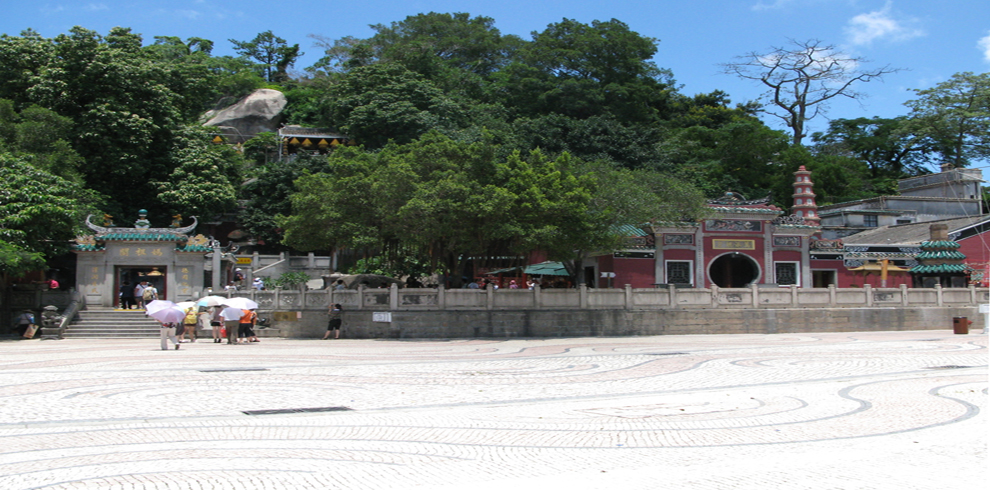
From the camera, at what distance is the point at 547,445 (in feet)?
27.6

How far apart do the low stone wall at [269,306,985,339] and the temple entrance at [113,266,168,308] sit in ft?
Result: 21.7

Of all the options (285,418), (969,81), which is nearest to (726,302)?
(285,418)

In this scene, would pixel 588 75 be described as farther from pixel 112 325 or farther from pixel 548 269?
pixel 112 325

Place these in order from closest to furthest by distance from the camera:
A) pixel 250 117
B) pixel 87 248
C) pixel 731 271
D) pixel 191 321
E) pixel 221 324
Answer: pixel 191 321 → pixel 221 324 → pixel 87 248 → pixel 731 271 → pixel 250 117

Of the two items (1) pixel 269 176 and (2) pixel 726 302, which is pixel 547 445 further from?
(1) pixel 269 176

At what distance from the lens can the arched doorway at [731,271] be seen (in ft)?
128

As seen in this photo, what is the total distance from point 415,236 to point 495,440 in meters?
17.7

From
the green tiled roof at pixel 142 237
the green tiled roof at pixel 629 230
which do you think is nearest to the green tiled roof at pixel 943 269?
the green tiled roof at pixel 629 230

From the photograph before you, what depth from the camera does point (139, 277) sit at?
115ft

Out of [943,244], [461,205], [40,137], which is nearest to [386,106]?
[40,137]

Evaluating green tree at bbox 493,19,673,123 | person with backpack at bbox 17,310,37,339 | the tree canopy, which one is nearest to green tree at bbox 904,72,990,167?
the tree canopy

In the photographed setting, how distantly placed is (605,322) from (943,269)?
1919 cm

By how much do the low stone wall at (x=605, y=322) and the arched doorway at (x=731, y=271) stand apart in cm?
767

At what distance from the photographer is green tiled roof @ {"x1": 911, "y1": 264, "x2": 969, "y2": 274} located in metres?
36.8
